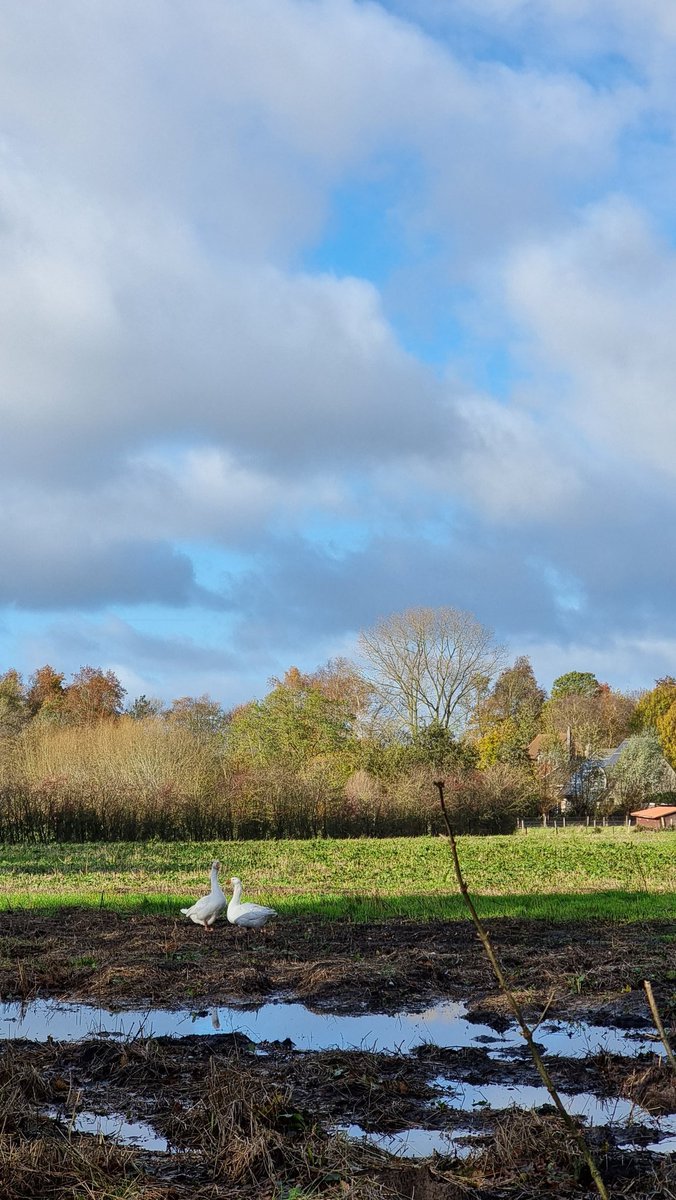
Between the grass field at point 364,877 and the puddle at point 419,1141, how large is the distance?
826 cm

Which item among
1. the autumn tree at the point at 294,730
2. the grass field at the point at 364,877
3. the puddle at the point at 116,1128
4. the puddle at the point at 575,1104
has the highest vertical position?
the autumn tree at the point at 294,730

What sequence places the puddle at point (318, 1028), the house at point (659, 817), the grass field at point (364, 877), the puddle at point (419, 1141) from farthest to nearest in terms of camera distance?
the house at point (659, 817), the grass field at point (364, 877), the puddle at point (318, 1028), the puddle at point (419, 1141)

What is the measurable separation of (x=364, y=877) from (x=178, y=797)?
17800mm

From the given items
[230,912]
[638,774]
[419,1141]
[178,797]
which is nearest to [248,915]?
[230,912]

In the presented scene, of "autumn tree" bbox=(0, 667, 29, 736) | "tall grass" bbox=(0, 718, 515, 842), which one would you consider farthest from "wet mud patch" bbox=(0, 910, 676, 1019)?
"autumn tree" bbox=(0, 667, 29, 736)

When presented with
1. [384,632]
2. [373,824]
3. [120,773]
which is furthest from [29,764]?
[384,632]

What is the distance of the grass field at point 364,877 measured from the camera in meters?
15.2

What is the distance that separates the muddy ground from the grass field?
3.19 m

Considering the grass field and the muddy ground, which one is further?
the grass field

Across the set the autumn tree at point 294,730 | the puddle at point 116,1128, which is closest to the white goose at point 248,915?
the puddle at point 116,1128

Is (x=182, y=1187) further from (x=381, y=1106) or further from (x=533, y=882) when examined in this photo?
(x=533, y=882)

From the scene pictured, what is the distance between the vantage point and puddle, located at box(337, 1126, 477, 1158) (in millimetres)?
5475

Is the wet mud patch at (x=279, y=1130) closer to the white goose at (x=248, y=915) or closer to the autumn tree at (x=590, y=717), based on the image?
the white goose at (x=248, y=915)

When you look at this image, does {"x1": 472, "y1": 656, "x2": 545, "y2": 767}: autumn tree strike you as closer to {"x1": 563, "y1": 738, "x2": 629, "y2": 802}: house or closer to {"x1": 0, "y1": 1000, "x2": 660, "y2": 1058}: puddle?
{"x1": 563, "y1": 738, "x2": 629, "y2": 802}: house
